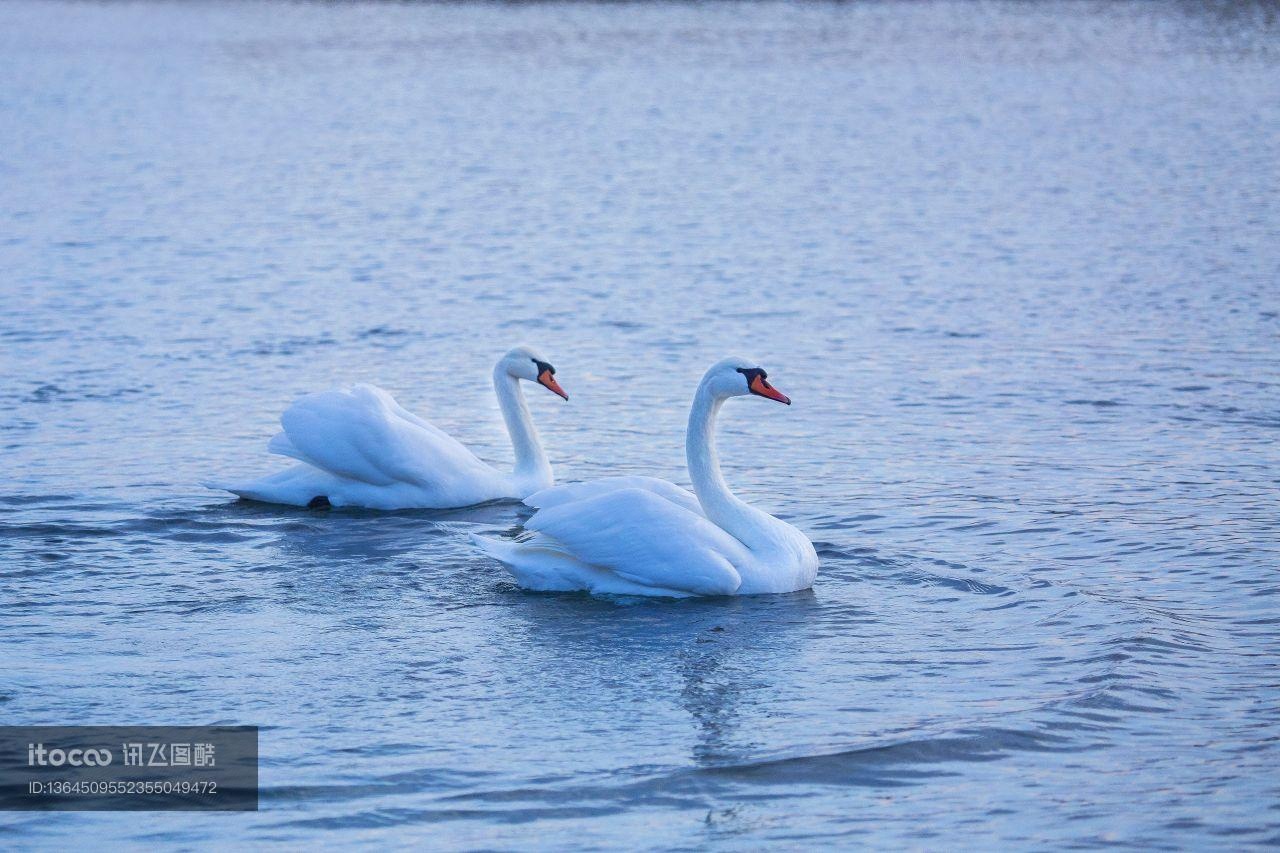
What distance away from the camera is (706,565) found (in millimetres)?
10375

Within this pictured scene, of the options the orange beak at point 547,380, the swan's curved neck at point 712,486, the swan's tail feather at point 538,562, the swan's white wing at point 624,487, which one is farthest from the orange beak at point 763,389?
the orange beak at point 547,380

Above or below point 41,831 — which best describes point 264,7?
above

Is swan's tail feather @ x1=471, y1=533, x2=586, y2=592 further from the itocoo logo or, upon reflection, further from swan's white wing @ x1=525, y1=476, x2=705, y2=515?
the itocoo logo

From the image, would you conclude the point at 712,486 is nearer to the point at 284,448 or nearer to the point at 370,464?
the point at 370,464

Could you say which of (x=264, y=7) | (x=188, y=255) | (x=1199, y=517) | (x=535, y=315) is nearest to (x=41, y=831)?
(x=1199, y=517)

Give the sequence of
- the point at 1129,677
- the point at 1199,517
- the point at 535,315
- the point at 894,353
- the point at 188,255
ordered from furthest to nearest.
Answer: the point at 188,255 → the point at 535,315 → the point at 894,353 → the point at 1199,517 → the point at 1129,677

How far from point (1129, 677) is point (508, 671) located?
3139 millimetres

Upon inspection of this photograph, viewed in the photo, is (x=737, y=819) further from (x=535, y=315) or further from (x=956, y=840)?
(x=535, y=315)

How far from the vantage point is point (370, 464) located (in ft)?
40.7

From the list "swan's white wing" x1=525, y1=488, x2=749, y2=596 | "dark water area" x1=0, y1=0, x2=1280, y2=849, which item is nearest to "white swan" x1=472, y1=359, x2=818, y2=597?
"swan's white wing" x1=525, y1=488, x2=749, y2=596

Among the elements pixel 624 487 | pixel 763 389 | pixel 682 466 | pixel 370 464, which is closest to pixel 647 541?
pixel 624 487
